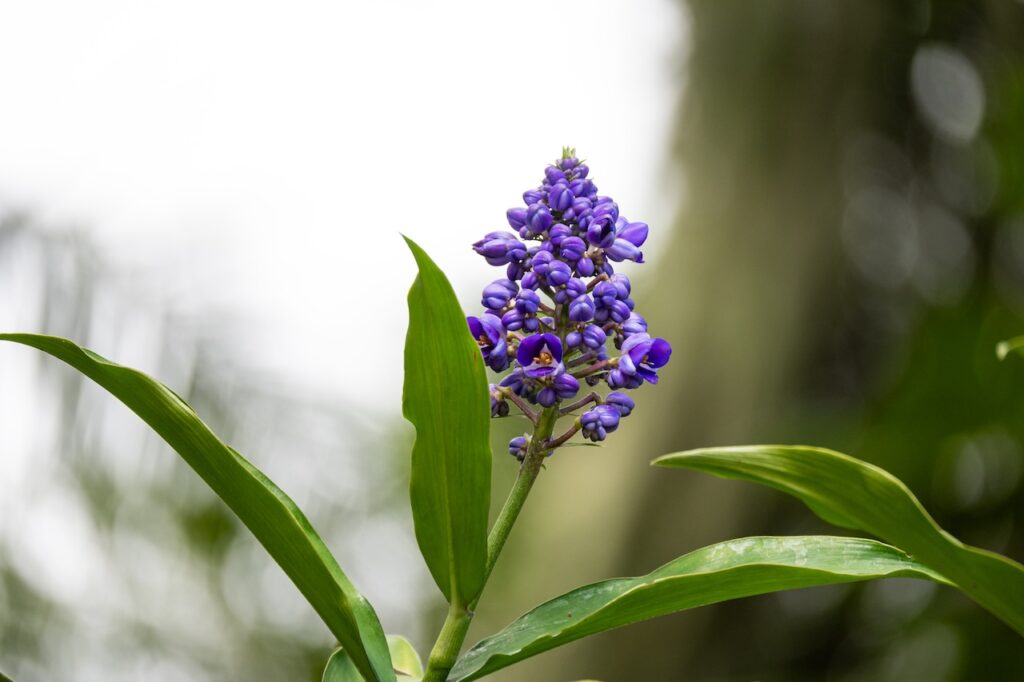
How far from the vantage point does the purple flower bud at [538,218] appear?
0.97 meters

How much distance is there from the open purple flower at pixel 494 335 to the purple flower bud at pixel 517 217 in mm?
107

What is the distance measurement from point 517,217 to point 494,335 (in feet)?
0.44

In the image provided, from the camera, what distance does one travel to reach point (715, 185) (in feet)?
12.7

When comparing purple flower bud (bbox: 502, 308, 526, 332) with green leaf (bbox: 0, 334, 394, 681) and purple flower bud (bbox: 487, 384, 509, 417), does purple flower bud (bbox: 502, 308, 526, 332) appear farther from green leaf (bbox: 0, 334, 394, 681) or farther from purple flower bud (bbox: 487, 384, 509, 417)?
green leaf (bbox: 0, 334, 394, 681)

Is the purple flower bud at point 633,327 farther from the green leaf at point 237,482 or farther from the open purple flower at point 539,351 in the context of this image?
the green leaf at point 237,482

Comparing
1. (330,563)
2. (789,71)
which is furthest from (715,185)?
(330,563)

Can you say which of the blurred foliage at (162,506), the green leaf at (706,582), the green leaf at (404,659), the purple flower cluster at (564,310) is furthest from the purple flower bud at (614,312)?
the blurred foliage at (162,506)

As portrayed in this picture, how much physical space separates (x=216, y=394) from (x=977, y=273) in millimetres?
2891

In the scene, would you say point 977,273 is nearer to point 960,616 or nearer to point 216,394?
point 960,616

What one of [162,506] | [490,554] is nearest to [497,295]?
[490,554]

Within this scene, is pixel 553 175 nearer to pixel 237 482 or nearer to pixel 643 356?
pixel 643 356

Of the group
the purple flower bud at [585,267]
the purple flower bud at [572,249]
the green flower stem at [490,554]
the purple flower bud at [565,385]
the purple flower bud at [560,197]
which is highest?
the purple flower bud at [560,197]

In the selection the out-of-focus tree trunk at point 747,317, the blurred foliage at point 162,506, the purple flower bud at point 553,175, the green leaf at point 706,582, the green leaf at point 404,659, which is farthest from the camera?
the out-of-focus tree trunk at point 747,317

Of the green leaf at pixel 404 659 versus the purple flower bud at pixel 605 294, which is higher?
the purple flower bud at pixel 605 294
